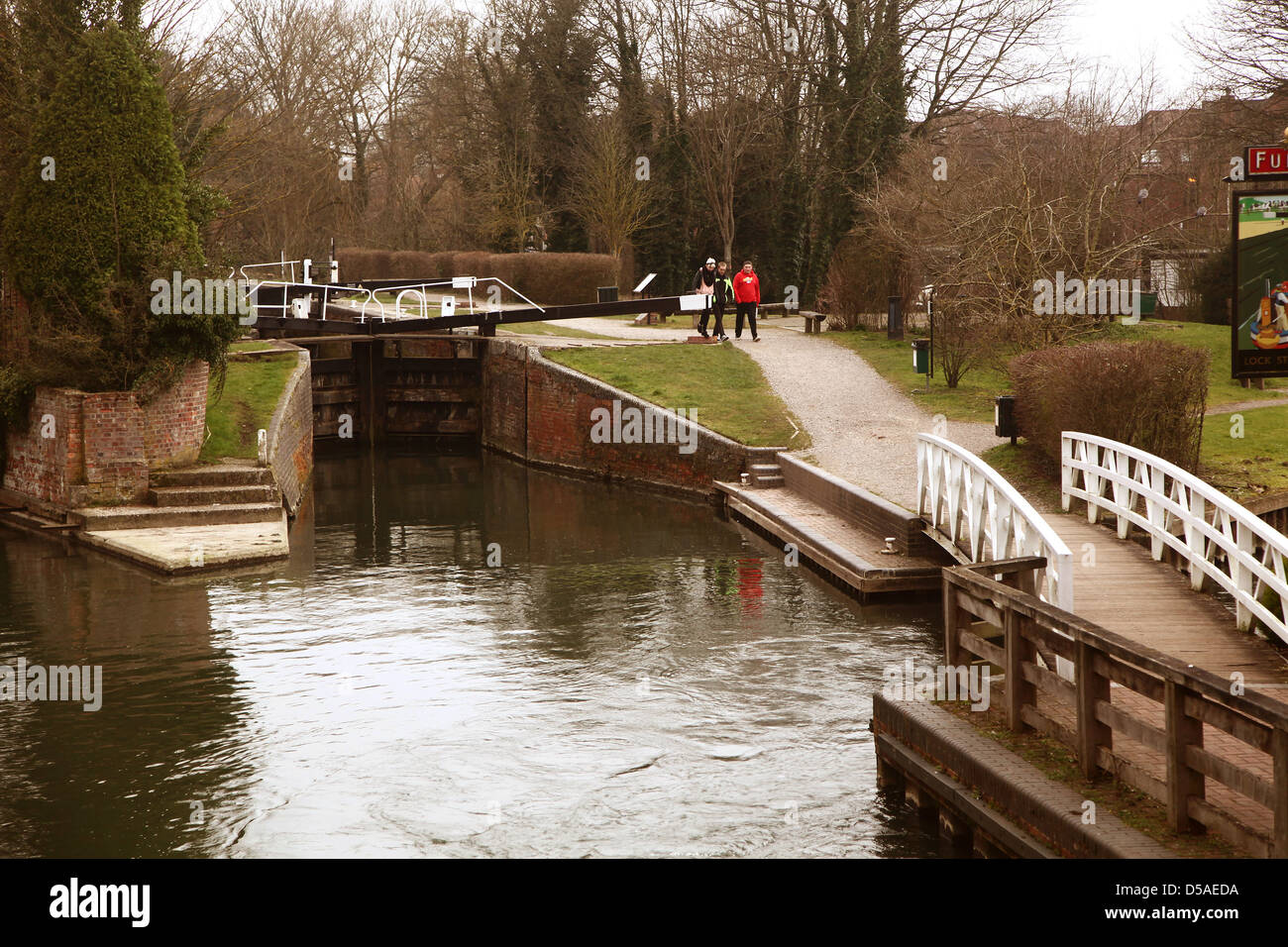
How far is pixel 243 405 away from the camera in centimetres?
2341

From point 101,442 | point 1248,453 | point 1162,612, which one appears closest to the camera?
point 1162,612

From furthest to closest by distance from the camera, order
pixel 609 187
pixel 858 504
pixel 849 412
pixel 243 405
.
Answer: pixel 609 187 → pixel 849 412 → pixel 243 405 → pixel 858 504

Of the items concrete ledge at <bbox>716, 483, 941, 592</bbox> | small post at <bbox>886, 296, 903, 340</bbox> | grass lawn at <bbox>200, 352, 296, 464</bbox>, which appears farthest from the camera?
small post at <bbox>886, 296, 903, 340</bbox>

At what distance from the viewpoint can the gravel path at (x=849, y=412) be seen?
19.8 m

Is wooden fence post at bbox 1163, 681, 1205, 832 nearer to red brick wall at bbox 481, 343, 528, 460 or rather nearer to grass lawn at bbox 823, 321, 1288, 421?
grass lawn at bbox 823, 321, 1288, 421

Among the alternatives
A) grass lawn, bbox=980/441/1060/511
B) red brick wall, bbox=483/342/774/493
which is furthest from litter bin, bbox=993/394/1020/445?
red brick wall, bbox=483/342/774/493

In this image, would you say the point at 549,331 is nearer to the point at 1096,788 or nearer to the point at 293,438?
the point at 293,438

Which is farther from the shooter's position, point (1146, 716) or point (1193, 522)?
point (1193, 522)

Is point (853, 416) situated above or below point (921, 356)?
below

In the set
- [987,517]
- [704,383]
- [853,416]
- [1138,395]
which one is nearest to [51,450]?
[704,383]

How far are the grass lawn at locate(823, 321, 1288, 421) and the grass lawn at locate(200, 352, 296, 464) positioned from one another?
1130 centimetres

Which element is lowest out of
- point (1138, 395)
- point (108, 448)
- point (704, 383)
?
point (108, 448)

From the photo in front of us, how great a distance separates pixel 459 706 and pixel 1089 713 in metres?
5.80

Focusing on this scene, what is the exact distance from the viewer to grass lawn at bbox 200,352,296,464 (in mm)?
21453
